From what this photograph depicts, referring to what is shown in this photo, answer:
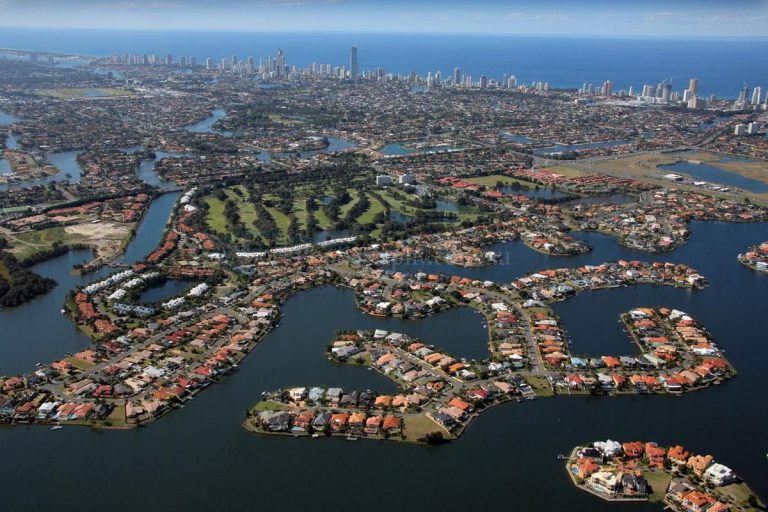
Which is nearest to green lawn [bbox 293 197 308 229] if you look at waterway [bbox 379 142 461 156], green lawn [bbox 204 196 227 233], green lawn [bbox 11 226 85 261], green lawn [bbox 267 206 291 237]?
green lawn [bbox 267 206 291 237]

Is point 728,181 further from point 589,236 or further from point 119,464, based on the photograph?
point 119,464

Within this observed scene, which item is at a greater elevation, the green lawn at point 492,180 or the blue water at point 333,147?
the blue water at point 333,147

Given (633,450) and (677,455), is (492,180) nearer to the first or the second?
(633,450)

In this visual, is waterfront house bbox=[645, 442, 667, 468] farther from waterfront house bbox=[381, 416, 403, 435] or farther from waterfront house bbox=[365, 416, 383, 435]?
waterfront house bbox=[365, 416, 383, 435]

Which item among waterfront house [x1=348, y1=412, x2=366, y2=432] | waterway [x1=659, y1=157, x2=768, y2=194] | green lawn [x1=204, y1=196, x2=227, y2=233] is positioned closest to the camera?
waterfront house [x1=348, y1=412, x2=366, y2=432]

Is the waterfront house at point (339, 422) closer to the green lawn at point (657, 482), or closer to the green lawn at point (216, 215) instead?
the green lawn at point (657, 482)

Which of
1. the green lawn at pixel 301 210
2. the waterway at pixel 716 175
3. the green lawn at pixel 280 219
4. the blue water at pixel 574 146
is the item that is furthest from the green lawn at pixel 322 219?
the waterway at pixel 716 175

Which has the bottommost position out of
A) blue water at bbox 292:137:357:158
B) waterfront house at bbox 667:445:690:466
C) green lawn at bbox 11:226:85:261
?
waterfront house at bbox 667:445:690:466
